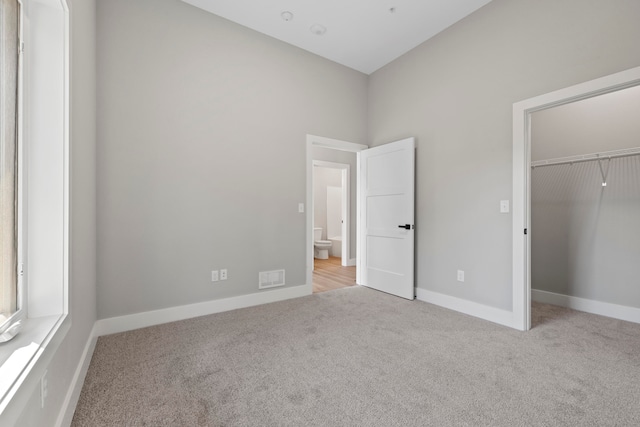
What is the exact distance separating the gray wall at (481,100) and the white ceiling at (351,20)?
0.22 m

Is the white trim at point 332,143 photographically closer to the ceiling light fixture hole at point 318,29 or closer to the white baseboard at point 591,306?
the ceiling light fixture hole at point 318,29

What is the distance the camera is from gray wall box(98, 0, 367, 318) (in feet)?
8.20

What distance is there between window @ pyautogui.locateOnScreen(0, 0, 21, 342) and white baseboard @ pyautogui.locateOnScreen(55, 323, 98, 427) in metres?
0.46

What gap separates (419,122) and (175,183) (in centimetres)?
286

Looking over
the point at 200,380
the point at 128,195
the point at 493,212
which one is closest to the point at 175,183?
the point at 128,195

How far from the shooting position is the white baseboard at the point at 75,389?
130cm

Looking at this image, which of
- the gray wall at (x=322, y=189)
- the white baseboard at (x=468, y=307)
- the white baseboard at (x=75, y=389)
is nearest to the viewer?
the white baseboard at (x=75, y=389)

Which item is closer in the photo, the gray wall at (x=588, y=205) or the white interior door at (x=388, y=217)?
the gray wall at (x=588, y=205)

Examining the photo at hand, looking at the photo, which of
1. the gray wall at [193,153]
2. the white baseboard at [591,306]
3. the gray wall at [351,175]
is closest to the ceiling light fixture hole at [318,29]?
the gray wall at [193,153]

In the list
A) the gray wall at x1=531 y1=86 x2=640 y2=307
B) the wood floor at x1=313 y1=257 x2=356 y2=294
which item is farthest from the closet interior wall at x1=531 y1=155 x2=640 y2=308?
the wood floor at x1=313 y1=257 x2=356 y2=294

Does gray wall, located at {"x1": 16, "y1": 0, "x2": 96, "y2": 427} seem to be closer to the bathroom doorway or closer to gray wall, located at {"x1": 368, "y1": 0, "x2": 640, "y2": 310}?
the bathroom doorway

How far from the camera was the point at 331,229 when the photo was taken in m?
7.51

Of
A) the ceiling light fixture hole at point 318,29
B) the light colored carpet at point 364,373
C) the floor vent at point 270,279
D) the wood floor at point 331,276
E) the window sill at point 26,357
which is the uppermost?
the ceiling light fixture hole at point 318,29

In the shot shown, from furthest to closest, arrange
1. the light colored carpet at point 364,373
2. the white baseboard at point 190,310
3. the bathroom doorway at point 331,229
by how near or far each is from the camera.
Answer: the bathroom doorway at point 331,229 < the white baseboard at point 190,310 < the light colored carpet at point 364,373
